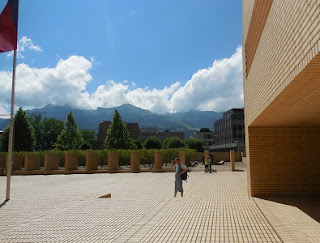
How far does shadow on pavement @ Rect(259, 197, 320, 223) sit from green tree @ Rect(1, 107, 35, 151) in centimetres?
5520

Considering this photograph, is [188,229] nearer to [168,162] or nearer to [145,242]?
[145,242]

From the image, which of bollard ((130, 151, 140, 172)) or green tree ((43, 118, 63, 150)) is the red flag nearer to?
bollard ((130, 151, 140, 172))

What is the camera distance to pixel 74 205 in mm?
10367

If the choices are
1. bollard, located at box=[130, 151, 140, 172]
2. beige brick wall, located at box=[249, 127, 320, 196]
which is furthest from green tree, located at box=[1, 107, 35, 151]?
beige brick wall, located at box=[249, 127, 320, 196]

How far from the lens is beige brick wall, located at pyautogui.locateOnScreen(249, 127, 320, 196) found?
11180 mm

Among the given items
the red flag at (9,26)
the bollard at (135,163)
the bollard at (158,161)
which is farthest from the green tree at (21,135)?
the red flag at (9,26)

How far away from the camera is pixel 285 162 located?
11.3m

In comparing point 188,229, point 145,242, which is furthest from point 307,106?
point 145,242

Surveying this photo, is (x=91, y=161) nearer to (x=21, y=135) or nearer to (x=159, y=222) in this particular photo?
(x=159, y=222)

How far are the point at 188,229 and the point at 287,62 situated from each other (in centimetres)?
395

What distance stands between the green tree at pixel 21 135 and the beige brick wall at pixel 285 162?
5432 centimetres

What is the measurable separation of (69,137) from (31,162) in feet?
107

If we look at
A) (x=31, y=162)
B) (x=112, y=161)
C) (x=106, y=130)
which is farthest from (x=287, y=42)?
(x=106, y=130)

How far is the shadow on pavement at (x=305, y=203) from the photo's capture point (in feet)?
26.9
